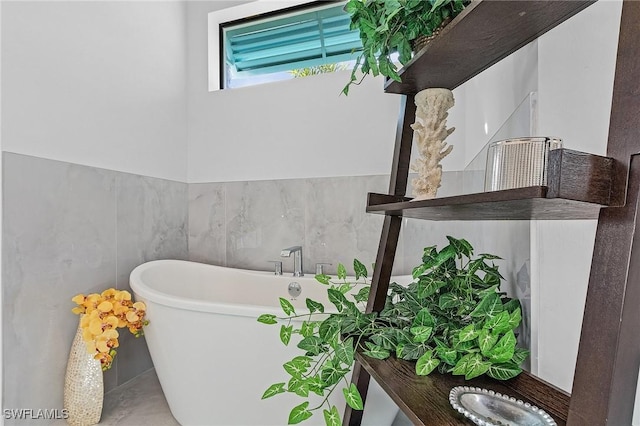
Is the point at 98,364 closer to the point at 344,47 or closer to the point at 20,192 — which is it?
the point at 20,192

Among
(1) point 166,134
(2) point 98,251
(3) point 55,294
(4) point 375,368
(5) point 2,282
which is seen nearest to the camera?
(4) point 375,368

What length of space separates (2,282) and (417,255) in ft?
6.09

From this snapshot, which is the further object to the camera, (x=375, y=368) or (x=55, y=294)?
(x=55, y=294)

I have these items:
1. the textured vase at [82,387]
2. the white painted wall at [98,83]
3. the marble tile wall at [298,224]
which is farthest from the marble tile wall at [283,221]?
the textured vase at [82,387]

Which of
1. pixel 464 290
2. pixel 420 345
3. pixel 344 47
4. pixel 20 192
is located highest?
pixel 344 47

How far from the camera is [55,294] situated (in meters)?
1.72

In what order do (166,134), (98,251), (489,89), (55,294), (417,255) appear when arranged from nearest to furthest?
(489,89) → (55,294) → (98,251) → (417,255) → (166,134)

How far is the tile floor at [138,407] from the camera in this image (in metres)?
1.72

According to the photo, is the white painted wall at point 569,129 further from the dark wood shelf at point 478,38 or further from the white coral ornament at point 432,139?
the white coral ornament at point 432,139

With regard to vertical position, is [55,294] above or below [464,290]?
below

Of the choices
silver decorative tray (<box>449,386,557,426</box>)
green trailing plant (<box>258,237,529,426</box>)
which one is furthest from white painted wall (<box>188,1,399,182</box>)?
silver decorative tray (<box>449,386,557,426</box>)

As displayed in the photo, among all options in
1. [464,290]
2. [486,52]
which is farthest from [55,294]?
[486,52]

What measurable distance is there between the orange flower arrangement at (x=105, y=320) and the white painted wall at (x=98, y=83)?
664 millimetres

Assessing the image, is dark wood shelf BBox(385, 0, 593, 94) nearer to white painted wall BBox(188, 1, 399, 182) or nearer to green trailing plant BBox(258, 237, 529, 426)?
green trailing plant BBox(258, 237, 529, 426)
